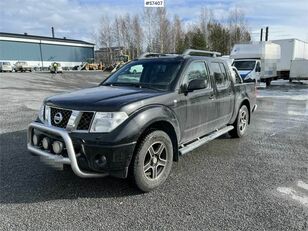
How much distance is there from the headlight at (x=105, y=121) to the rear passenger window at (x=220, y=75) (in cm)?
276

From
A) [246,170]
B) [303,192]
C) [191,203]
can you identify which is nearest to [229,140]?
[246,170]

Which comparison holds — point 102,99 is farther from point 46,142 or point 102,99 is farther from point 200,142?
point 200,142

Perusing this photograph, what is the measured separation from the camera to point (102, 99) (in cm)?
403

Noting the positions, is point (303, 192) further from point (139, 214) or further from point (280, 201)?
point (139, 214)

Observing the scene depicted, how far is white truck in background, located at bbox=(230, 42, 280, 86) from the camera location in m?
21.5

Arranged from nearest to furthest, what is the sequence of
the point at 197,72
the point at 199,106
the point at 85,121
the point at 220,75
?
the point at 85,121 → the point at 199,106 → the point at 197,72 → the point at 220,75

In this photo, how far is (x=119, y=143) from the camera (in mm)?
3695

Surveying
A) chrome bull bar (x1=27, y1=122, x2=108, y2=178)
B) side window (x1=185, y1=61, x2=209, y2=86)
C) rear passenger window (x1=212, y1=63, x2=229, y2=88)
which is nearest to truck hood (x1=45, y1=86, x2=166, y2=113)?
chrome bull bar (x1=27, y1=122, x2=108, y2=178)

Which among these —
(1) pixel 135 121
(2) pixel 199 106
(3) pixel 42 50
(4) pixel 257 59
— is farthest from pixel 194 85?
(3) pixel 42 50

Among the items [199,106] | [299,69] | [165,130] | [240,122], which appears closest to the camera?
[165,130]

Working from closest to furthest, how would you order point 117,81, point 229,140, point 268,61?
1. point 117,81
2. point 229,140
3. point 268,61

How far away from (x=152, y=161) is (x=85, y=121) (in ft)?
3.49

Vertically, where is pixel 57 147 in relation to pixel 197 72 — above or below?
below

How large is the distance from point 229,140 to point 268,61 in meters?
19.4
